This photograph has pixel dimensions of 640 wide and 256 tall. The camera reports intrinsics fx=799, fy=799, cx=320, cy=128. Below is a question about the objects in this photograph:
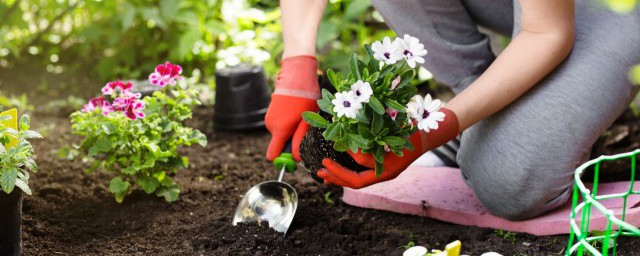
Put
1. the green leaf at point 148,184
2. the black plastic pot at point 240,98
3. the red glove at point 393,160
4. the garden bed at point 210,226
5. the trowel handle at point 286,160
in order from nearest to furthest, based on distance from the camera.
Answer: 1. the red glove at point 393,160
2. the garden bed at point 210,226
3. the trowel handle at point 286,160
4. the green leaf at point 148,184
5. the black plastic pot at point 240,98

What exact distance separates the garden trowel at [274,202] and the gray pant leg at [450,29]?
53cm

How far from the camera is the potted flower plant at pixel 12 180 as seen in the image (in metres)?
1.65

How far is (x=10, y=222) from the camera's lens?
1.70 meters

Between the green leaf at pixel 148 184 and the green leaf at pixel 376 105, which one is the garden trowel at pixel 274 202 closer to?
the green leaf at pixel 148 184

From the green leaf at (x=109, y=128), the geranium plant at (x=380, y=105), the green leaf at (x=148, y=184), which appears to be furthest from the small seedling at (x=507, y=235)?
the green leaf at (x=109, y=128)

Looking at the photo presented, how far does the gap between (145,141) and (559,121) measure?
104 centimetres

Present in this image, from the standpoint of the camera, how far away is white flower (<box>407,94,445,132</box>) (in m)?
1.62

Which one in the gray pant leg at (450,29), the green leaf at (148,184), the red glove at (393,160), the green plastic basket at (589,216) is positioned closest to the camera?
the green plastic basket at (589,216)

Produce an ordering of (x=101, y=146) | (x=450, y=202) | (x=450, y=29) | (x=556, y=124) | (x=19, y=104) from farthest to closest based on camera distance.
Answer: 1. (x=19, y=104)
2. (x=450, y=29)
3. (x=450, y=202)
4. (x=101, y=146)
5. (x=556, y=124)

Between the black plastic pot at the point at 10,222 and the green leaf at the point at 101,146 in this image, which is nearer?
the black plastic pot at the point at 10,222

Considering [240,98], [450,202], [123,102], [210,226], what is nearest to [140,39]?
[240,98]

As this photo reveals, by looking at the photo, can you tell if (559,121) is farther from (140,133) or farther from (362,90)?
(140,133)

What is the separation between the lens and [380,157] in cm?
171

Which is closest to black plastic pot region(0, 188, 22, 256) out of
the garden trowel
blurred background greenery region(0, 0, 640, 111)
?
the garden trowel
